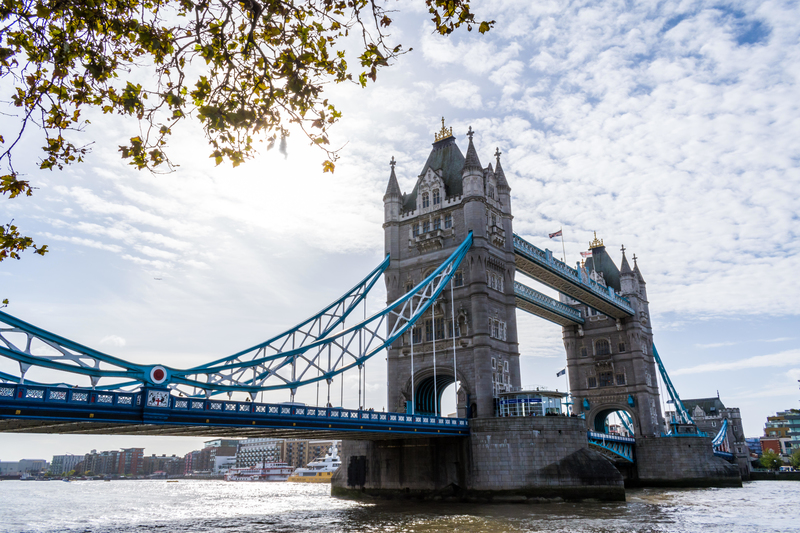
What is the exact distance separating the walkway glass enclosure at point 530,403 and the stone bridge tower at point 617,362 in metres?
28.1

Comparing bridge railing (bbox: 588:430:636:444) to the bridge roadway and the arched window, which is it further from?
the bridge roadway

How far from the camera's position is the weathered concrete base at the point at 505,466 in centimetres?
3541

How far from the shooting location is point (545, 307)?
60.1 m

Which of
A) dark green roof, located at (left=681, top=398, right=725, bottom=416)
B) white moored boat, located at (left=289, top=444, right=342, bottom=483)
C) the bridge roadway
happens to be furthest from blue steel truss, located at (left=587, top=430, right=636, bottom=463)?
white moored boat, located at (left=289, top=444, right=342, bottom=483)

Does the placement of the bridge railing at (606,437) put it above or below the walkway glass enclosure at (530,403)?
below

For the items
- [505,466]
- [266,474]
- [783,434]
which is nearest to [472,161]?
[505,466]

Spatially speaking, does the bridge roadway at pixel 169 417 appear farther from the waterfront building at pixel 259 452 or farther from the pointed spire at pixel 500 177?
the waterfront building at pixel 259 452

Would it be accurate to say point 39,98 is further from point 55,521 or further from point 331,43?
point 55,521

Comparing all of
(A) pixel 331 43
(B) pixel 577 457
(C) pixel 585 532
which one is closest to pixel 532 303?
(B) pixel 577 457

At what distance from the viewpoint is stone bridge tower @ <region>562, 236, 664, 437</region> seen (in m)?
65.3

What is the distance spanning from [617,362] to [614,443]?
50.4 feet

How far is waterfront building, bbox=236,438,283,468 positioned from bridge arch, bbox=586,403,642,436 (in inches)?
4422

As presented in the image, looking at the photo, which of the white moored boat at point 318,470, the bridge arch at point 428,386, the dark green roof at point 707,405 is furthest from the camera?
the white moored boat at point 318,470

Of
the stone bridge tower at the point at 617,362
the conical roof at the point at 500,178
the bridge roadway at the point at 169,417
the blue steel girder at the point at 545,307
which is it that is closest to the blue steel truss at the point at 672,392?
the stone bridge tower at the point at 617,362
